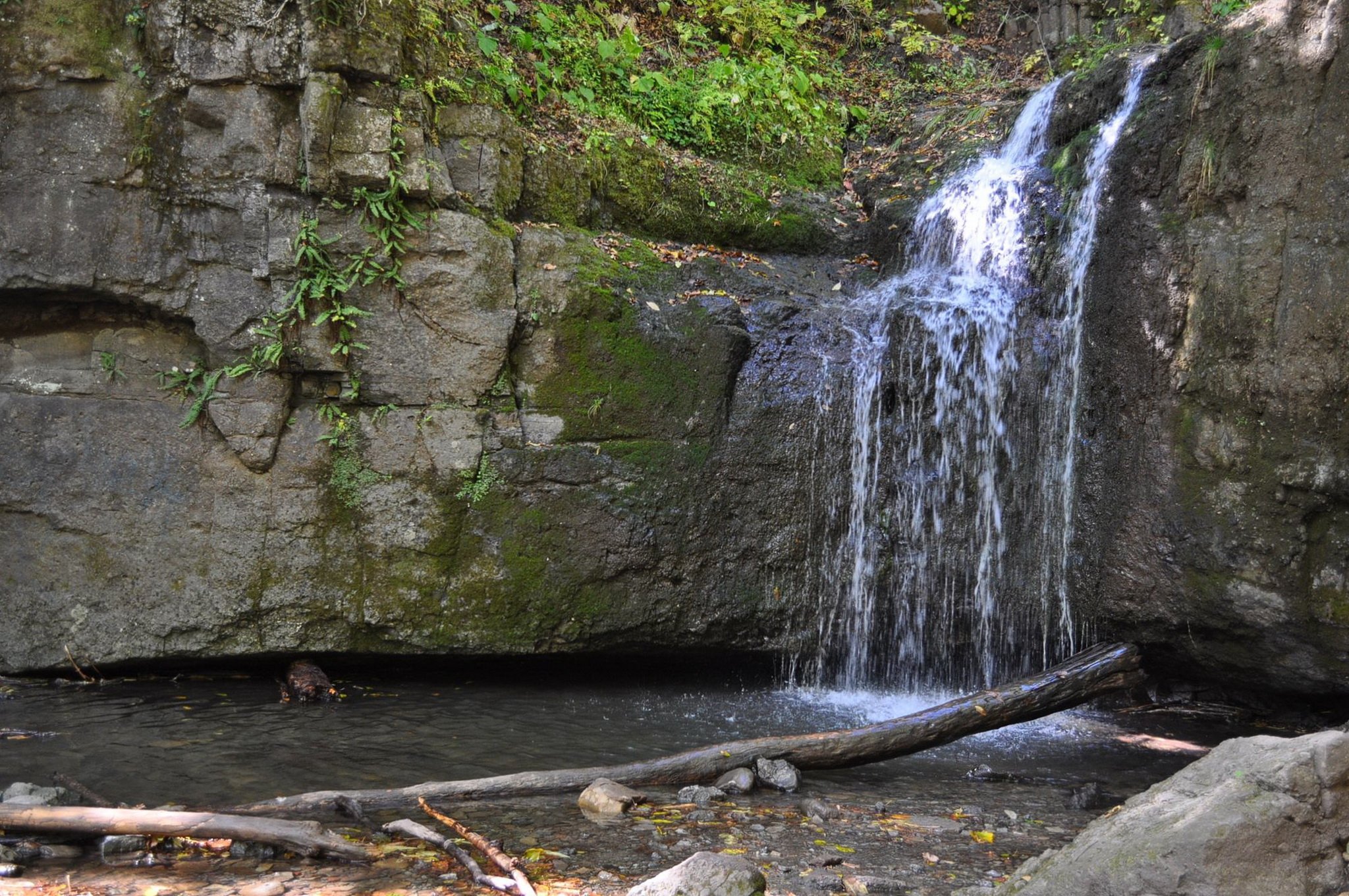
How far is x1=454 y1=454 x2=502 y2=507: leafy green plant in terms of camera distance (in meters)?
6.46

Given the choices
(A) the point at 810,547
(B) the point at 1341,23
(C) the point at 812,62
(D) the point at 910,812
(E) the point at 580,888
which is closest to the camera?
(E) the point at 580,888

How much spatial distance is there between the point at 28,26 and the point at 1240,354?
8.09 m

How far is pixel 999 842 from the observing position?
4020mm

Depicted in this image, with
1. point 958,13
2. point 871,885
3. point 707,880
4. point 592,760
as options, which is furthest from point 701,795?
point 958,13

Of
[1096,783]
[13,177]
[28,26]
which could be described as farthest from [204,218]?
[1096,783]

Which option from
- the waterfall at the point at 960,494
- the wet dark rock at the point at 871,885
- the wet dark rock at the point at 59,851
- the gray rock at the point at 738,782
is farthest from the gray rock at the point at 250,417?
the wet dark rock at the point at 871,885

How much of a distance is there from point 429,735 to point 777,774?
6.79ft

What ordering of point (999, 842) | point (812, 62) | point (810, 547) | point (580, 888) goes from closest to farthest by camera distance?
1. point (580, 888)
2. point (999, 842)
3. point (810, 547)
4. point (812, 62)

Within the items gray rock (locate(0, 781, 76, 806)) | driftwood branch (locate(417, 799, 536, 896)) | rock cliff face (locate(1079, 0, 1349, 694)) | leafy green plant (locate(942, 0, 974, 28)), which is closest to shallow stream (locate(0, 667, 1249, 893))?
driftwood branch (locate(417, 799, 536, 896))

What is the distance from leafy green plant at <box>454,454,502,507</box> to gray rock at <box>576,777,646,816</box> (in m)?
2.60

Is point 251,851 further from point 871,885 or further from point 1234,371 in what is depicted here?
point 1234,371

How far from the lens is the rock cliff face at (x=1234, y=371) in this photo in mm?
5535

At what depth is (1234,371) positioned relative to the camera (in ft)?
19.3

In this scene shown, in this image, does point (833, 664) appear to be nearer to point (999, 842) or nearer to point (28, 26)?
point (999, 842)
